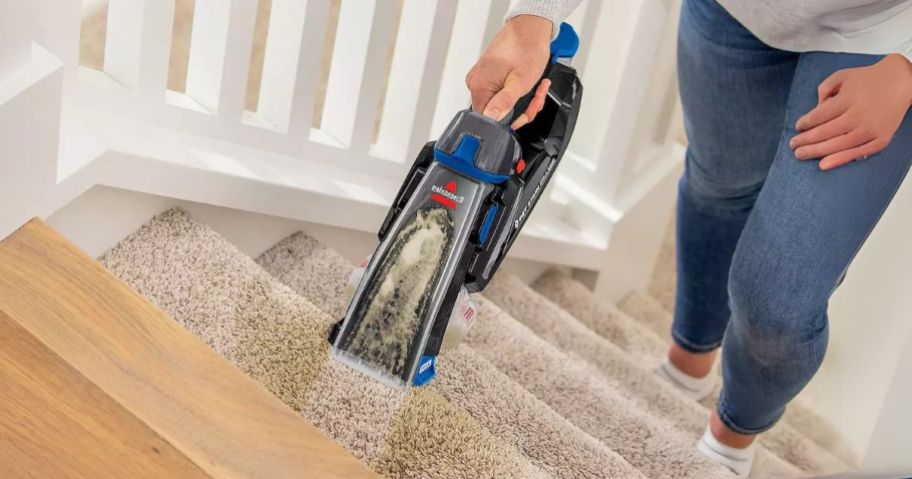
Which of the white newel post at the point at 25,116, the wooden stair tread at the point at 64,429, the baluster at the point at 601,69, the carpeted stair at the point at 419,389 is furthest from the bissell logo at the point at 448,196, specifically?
the baluster at the point at 601,69

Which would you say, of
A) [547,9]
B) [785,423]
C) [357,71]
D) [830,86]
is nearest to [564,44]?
[547,9]

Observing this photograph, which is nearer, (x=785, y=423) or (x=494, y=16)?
(x=494, y=16)

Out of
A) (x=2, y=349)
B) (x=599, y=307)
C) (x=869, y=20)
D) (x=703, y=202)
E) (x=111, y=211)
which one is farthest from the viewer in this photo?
(x=599, y=307)

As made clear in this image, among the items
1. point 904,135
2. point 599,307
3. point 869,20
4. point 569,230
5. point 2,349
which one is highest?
point 869,20

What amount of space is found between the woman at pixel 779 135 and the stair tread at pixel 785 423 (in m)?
0.32

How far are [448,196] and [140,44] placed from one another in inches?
22.2

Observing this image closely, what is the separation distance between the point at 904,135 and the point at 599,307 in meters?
0.93

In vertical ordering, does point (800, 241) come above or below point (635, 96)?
above

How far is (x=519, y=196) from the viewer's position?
1.15 metres

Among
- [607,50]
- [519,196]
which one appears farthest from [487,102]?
[607,50]

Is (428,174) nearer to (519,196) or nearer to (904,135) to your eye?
(519,196)

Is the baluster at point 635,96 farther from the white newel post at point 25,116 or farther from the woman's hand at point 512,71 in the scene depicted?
the white newel post at point 25,116

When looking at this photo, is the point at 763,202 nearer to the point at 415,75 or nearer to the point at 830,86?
the point at 830,86

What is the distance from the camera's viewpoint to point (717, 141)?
5.02 ft
